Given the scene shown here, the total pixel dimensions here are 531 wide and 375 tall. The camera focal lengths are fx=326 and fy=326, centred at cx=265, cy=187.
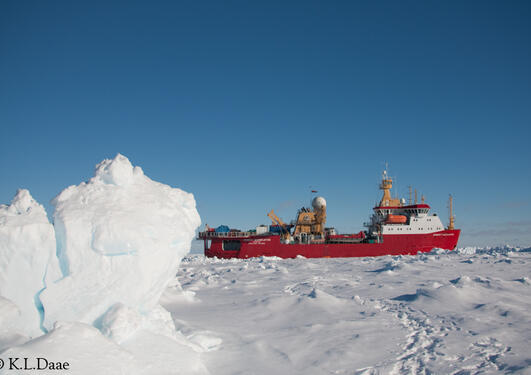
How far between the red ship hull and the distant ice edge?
2524 centimetres

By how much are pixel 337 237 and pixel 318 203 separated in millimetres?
4636

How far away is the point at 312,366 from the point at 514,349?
3462 mm

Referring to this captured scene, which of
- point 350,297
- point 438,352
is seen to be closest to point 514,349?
point 438,352

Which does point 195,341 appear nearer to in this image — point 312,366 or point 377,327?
point 312,366

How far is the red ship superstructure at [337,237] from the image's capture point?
100 feet

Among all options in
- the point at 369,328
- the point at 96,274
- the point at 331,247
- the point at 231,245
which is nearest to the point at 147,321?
the point at 96,274

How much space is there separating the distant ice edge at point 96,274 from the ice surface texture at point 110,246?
0.01 meters

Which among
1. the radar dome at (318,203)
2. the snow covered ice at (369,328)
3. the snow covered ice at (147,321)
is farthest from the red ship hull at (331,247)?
the snow covered ice at (147,321)

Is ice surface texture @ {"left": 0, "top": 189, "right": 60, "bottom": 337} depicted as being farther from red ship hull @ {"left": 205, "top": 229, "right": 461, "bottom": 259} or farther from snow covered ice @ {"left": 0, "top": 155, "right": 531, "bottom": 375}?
red ship hull @ {"left": 205, "top": 229, "right": 461, "bottom": 259}

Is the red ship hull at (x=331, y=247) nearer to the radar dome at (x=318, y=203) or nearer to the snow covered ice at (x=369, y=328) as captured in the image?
the radar dome at (x=318, y=203)

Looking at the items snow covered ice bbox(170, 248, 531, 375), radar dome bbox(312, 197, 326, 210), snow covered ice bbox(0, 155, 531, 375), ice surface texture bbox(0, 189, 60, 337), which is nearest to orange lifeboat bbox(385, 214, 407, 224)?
radar dome bbox(312, 197, 326, 210)

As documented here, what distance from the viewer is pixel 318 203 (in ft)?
117

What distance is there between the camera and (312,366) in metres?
5.01

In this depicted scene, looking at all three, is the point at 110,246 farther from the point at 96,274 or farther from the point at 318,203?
the point at 318,203
